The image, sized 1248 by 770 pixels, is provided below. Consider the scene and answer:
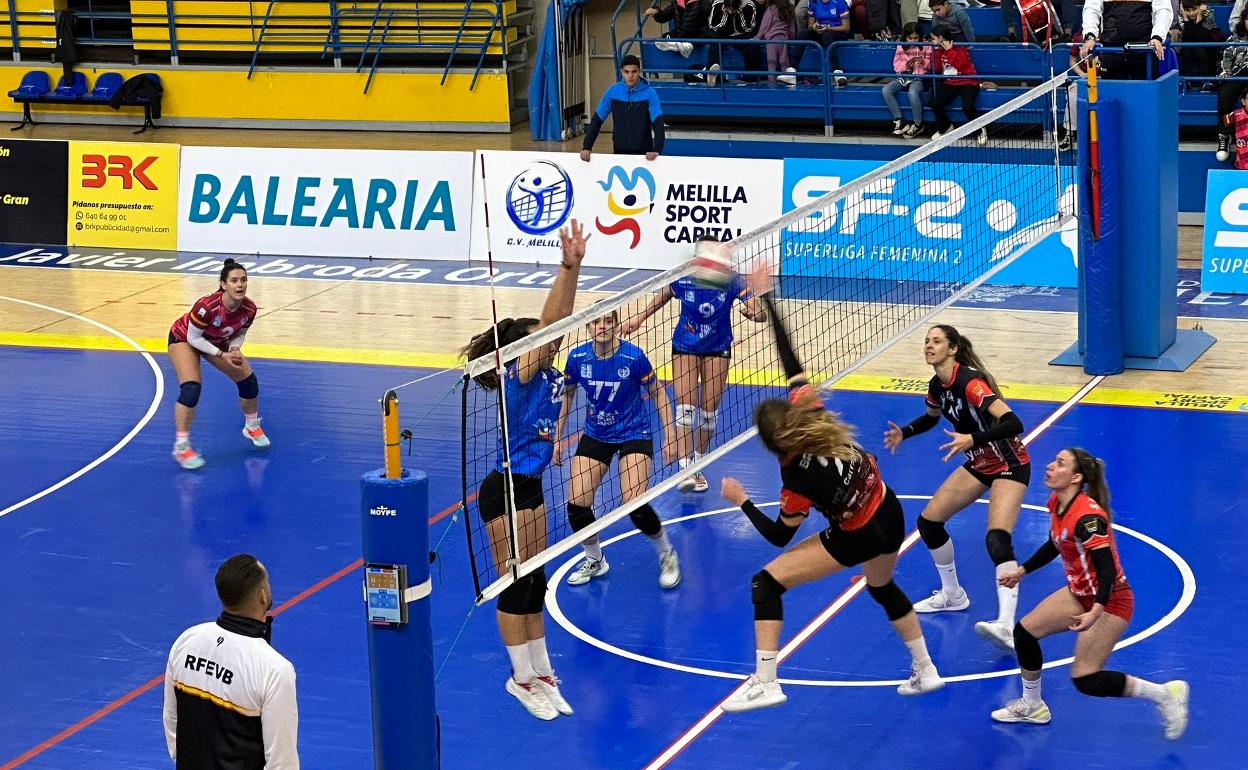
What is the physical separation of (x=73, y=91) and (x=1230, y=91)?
21514 millimetres

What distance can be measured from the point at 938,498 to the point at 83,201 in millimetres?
17005

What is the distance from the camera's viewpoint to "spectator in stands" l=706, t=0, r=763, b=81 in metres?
25.3

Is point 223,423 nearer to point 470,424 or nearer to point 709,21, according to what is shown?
point 470,424

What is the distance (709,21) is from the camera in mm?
25594

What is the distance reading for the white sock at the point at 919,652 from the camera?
9414 millimetres

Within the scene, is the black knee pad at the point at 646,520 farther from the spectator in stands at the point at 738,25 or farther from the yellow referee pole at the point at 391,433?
the spectator in stands at the point at 738,25

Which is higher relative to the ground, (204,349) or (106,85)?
(106,85)

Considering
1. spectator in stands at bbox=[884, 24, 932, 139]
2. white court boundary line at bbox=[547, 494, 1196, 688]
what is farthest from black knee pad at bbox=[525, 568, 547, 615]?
spectator in stands at bbox=[884, 24, 932, 139]

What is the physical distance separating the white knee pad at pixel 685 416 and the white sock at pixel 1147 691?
4.19 m

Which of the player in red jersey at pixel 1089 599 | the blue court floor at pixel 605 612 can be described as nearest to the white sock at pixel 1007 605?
the blue court floor at pixel 605 612

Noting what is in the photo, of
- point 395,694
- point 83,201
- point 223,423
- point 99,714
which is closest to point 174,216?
point 83,201

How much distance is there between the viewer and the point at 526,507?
948 cm

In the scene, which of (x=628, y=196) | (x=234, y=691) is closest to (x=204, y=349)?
(x=628, y=196)

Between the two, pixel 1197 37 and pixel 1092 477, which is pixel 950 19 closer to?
pixel 1197 37
